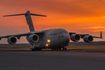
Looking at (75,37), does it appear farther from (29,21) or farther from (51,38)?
(29,21)

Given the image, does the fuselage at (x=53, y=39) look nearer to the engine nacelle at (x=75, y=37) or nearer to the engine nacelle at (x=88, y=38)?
the engine nacelle at (x=75, y=37)

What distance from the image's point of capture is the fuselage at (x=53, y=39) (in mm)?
36531

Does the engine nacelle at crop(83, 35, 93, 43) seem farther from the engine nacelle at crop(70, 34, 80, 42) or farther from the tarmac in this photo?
the tarmac

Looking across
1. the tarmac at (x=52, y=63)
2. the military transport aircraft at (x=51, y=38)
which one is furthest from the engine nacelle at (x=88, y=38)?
the tarmac at (x=52, y=63)

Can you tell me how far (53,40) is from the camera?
37938 mm

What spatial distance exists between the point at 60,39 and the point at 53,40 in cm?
182

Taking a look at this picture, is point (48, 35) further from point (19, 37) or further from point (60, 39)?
point (19, 37)

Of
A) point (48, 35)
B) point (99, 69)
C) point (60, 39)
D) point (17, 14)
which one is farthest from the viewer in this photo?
point (17, 14)

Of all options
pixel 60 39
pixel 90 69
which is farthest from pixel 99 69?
pixel 60 39

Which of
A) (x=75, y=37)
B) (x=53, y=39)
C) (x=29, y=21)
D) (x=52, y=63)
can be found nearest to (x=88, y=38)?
(x=75, y=37)

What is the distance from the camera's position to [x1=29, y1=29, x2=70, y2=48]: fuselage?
120ft

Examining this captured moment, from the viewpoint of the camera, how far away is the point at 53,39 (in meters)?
38.0

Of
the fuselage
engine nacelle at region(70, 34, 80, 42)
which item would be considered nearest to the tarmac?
the fuselage

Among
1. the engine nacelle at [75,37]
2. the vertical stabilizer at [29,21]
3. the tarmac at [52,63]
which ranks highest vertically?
the vertical stabilizer at [29,21]
